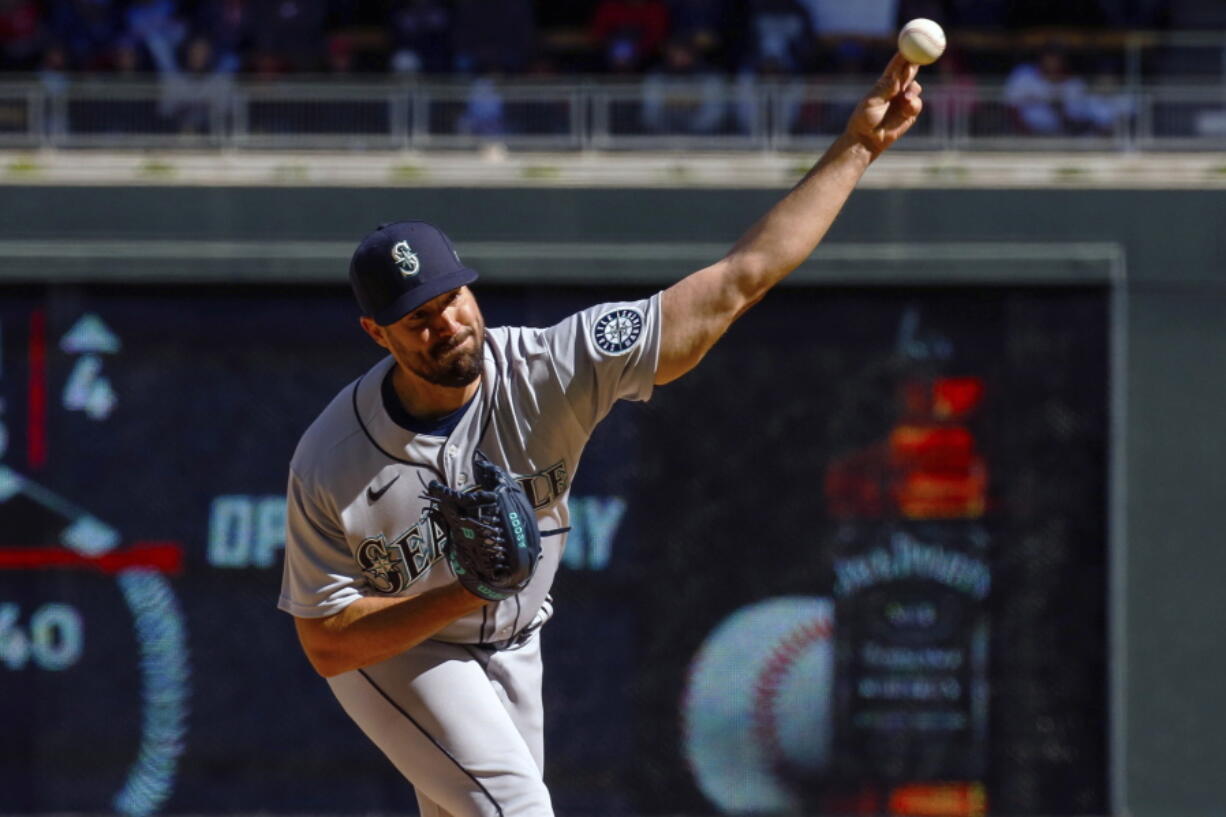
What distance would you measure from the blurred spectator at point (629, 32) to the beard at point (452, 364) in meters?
6.88

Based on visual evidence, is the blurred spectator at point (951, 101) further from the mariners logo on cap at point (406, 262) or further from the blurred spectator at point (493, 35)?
the mariners logo on cap at point (406, 262)

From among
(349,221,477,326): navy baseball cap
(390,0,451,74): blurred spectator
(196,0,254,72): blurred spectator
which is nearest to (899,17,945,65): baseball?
(349,221,477,326): navy baseball cap

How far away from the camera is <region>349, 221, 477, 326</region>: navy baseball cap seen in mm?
3768

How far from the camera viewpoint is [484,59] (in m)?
10.6

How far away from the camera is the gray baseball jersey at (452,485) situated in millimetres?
4004

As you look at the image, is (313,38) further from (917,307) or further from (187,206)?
(917,307)

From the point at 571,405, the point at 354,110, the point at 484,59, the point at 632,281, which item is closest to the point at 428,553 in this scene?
the point at 571,405

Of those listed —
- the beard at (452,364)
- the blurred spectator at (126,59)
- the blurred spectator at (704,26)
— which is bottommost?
the beard at (452,364)

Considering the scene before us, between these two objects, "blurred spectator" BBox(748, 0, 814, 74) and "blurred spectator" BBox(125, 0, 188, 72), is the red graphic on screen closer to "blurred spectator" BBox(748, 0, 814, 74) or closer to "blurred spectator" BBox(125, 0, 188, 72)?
"blurred spectator" BBox(748, 0, 814, 74)

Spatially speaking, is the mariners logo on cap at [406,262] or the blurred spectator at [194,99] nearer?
the mariners logo on cap at [406,262]

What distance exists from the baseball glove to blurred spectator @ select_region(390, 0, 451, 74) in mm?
7213

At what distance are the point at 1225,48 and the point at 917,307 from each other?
7.31 feet

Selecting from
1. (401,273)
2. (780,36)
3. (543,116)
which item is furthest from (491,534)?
(780,36)

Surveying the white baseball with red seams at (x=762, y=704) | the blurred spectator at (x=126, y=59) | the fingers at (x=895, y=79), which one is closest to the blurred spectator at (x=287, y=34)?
the blurred spectator at (x=126, y=59)
